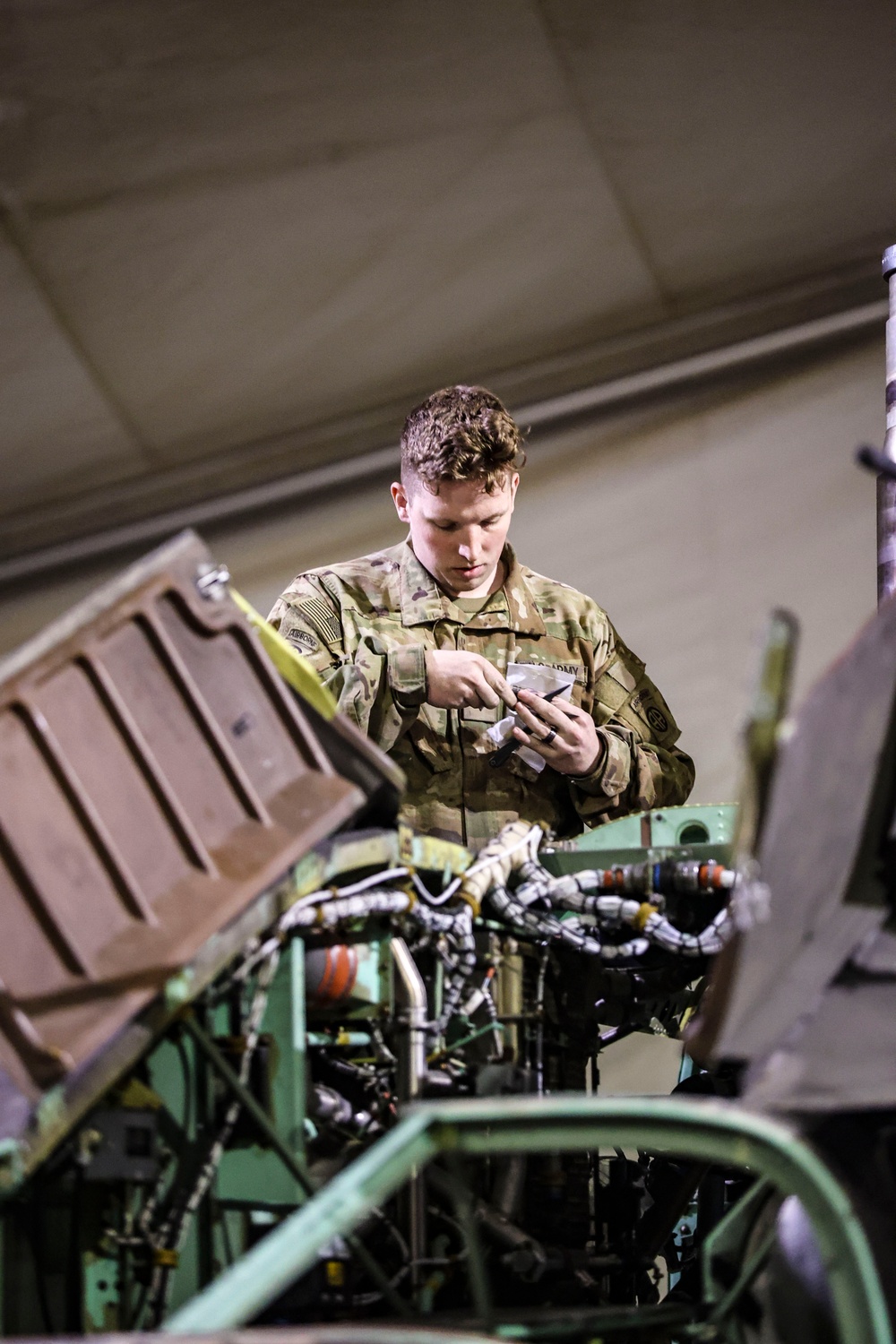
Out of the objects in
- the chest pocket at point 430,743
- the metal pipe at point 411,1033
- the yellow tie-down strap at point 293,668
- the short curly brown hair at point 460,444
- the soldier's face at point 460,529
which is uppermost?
the short curly brown hair at point 460,444

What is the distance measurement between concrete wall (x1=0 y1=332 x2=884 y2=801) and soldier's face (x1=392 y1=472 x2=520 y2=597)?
4.07 meters

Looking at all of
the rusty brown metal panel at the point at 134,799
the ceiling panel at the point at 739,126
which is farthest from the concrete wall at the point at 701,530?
the rusty brown metal panel at the point at 134,799

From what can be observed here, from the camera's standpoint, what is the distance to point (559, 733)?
188 inches

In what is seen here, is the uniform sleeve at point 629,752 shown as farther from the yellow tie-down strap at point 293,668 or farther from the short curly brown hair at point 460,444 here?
the yellow tie-down strap at point 293,668

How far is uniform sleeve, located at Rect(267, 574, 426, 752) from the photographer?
4.91 metres

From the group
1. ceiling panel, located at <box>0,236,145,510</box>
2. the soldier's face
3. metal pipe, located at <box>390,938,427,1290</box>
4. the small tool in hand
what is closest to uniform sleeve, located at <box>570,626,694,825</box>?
the small tool in hand

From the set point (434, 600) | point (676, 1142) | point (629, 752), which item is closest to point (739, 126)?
point (434, 600)

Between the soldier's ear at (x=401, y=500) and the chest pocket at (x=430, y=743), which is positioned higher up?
the soldier's ear at (x=401, y=500)

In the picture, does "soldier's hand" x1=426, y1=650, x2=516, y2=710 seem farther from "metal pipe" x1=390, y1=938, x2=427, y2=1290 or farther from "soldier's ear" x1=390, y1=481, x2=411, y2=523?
"metal pipe" x1=390, y1=938, x2=427, y2=1290

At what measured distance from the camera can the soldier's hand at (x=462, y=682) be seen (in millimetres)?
4777

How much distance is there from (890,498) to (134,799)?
3054 millimetres

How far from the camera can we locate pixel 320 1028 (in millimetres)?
4168

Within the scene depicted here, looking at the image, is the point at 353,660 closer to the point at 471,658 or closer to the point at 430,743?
the point at 430,743

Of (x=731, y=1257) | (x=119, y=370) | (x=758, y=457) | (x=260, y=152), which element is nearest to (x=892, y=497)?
(x=731, y=1257)
